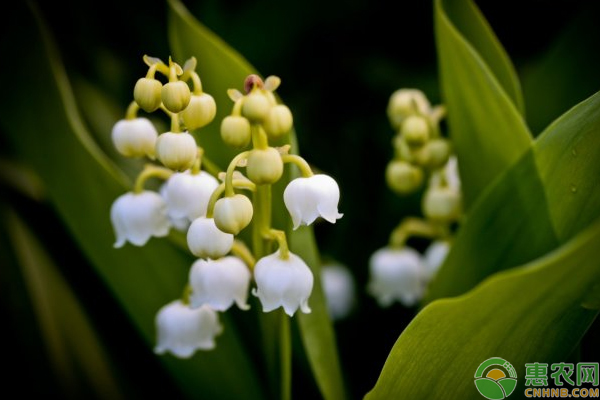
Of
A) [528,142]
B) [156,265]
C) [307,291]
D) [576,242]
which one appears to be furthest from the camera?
[156,265]

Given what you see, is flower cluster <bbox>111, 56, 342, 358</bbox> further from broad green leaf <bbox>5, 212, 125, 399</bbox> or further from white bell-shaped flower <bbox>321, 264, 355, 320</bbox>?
broad green leaf <bbox>5, 212, 125, 399</bbox>

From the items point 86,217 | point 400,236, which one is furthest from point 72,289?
point 400,236

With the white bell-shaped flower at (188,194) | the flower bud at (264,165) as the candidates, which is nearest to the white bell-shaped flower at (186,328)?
the white bell-shaped flower at (188,194)

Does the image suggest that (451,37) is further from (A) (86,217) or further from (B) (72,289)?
(B) (72,289)

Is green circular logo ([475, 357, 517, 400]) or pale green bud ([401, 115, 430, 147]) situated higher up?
pale green bud ([401, 115, 430, 147])

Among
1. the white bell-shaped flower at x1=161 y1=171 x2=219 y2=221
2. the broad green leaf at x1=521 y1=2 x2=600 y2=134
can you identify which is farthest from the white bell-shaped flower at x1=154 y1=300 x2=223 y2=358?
the broad green leaf at x1=521 y1=2 x2=600 y2=134

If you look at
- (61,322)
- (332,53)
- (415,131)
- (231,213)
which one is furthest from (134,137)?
(332,53)
